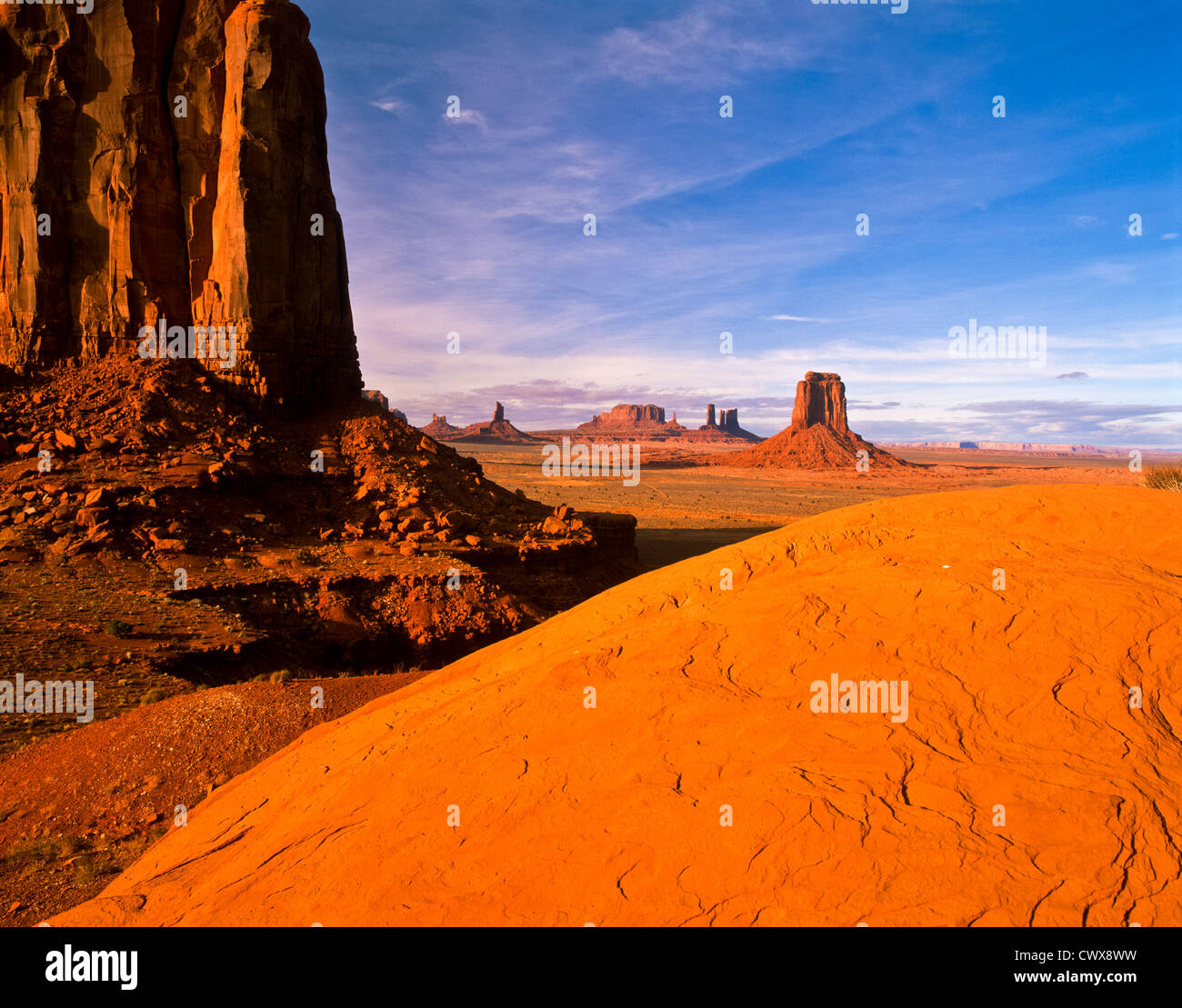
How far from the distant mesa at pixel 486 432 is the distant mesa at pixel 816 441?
7105cm

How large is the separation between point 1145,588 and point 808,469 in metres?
107

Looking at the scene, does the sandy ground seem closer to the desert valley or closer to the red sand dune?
the desert valley

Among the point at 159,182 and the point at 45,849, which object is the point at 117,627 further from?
the point at 159,182

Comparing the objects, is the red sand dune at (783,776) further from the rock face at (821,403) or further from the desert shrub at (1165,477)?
the rock face at (821,403)

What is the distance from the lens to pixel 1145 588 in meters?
6.03

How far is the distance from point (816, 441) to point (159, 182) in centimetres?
11217

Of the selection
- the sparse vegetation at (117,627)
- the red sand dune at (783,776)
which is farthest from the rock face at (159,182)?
the red sand dune at (783,776)

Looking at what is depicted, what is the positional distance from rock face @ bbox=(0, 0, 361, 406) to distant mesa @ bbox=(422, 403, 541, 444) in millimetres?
147706

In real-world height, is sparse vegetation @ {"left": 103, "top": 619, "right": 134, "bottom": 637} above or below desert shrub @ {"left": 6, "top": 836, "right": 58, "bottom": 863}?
above

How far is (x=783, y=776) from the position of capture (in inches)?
179

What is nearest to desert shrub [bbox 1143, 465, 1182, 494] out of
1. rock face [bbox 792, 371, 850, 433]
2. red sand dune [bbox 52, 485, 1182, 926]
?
red sand dune [bbox 52, 485, 1182, 926]

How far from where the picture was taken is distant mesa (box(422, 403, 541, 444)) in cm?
17382
